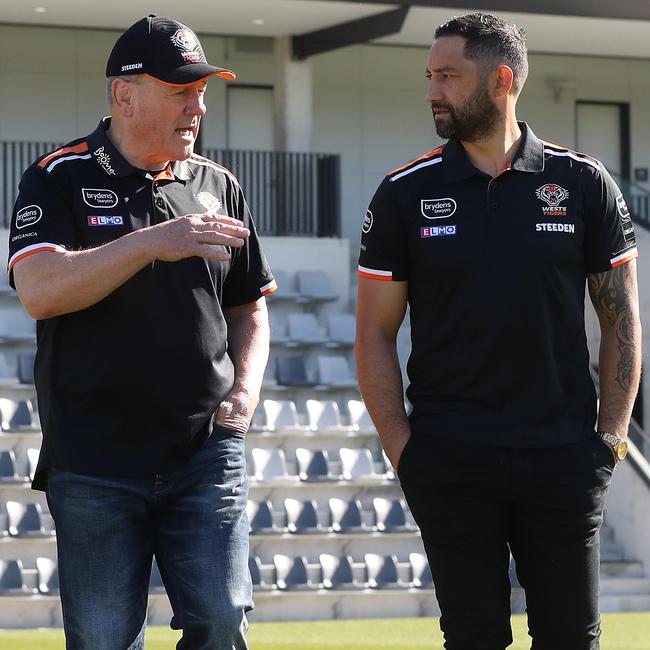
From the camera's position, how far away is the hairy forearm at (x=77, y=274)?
11.6ft

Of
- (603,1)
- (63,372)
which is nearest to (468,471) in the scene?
(63,372)

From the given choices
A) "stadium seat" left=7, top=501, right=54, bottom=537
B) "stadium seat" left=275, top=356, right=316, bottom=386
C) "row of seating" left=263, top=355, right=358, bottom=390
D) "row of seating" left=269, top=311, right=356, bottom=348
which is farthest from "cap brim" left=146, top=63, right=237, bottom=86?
"row of seating" left=269, top=311, right=356, bottom=348

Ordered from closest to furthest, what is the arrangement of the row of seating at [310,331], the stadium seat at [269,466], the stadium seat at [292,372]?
the stadium seat at [269,466] → the stadium seat at [292,372] → the row of seating at [310,331]

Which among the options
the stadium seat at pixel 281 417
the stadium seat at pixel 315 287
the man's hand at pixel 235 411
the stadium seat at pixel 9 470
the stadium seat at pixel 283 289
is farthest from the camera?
the stadium seat at pixel 315 287

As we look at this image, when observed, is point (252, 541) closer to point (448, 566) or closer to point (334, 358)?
point (334, 358)

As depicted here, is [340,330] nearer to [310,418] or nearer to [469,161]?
[310,418]

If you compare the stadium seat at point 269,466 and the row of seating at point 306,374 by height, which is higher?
the row of seating at point 306,374

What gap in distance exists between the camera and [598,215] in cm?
410

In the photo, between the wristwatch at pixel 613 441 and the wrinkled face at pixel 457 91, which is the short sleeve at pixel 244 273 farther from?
the wristwatch at pixel 613 441

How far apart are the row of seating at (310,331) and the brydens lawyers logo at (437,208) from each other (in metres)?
10.4

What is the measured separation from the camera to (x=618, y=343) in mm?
4211

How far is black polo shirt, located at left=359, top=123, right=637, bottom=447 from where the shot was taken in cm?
397

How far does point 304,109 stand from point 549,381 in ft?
43.9

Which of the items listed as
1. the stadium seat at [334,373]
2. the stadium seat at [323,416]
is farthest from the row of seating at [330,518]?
the stadium seat at [334,373]
